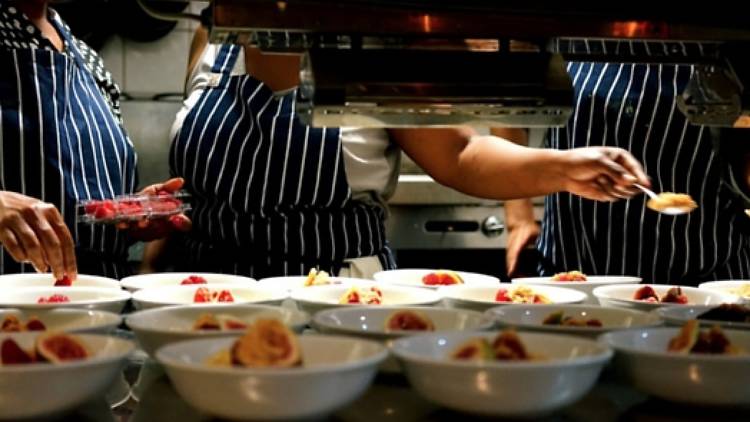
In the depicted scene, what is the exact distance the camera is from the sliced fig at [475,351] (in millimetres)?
1272

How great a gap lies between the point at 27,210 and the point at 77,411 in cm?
79

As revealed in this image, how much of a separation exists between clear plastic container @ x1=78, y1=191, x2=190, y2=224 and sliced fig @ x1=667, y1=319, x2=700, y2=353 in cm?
134

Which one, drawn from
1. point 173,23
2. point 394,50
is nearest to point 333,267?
point 394,50

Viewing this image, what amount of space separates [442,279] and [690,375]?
1024 mm

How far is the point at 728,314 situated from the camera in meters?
1.67

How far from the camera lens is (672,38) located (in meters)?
1.62

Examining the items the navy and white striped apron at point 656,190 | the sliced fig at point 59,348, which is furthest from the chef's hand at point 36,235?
the navy and white striped apron at point 656,190

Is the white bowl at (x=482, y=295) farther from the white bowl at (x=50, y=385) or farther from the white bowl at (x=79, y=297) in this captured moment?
the white bowl at (x=50, y=385)

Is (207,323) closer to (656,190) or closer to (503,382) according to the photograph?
(503,382)

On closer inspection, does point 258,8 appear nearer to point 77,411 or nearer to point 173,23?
point 77,411

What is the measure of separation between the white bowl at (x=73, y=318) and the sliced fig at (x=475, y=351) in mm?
537

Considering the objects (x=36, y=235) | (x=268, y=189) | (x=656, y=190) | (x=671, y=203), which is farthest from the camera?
(x=656, y=190)

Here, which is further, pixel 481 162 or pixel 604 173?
pixel 481 162

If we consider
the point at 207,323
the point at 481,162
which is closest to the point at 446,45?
the point at 207,323
